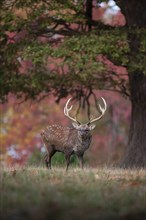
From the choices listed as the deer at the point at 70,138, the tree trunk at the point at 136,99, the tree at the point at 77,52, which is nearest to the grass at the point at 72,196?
the deer at the point at 70,138

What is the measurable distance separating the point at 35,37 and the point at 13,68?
109cm

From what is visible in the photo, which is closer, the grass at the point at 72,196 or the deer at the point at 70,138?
the grass at the point at 72,196

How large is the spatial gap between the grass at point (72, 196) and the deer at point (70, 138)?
290 centimetres

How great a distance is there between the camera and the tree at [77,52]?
53.5 ft

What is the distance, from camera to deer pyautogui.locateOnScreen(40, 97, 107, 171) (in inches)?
567

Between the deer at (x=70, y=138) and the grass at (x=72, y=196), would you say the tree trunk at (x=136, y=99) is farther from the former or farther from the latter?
the grass at (x=72, y=196)

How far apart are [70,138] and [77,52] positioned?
2.61m

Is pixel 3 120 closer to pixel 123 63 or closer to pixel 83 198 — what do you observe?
pixel 123 63

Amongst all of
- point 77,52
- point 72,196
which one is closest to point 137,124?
point 77,52

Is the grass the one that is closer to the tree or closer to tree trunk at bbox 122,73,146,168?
the tree

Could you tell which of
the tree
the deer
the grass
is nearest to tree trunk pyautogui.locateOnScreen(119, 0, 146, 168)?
the tree

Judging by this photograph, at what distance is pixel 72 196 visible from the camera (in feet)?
29.2

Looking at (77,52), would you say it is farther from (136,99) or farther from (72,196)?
(72,196)

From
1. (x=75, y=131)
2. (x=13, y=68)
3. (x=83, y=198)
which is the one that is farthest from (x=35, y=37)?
(x=83, y=198)
